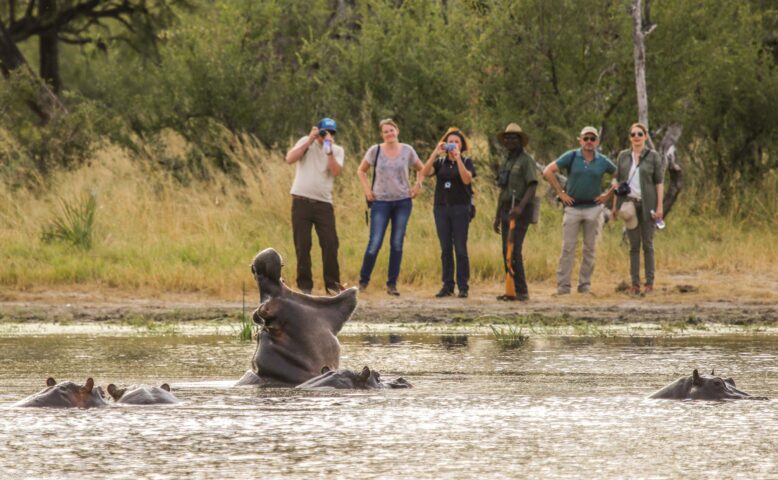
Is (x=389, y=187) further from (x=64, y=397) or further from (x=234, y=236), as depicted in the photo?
(x=64, y=397)

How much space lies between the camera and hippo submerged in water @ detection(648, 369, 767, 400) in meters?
8.88

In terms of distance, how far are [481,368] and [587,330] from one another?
10.0 ft

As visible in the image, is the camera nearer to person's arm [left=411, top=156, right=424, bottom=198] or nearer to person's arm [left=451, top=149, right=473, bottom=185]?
person's arm [left=451, top=149, right=473, bottom=185]

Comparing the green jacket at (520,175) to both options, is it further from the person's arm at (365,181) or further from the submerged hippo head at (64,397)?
the submerged hippo head at (64,397)

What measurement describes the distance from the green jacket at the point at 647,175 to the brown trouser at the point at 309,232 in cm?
282

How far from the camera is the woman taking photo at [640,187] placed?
50.7 ft

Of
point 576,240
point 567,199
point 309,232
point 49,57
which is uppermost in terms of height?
point 49,57

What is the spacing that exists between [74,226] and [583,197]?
20.8ft

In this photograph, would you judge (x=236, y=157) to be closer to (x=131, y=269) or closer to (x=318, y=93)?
(x=318, y=93)

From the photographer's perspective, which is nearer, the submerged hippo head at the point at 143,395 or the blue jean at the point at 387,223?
the submerged hippo head at the point at 143,395

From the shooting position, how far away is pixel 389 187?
1571 cm

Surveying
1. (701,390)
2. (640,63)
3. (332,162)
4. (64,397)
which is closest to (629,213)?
(332,162)

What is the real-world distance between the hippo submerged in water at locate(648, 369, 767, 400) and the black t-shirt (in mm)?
6766

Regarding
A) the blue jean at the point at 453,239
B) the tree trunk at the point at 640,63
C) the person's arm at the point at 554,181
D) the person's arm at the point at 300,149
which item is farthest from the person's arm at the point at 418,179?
the tree trunk at the point at 640,63
